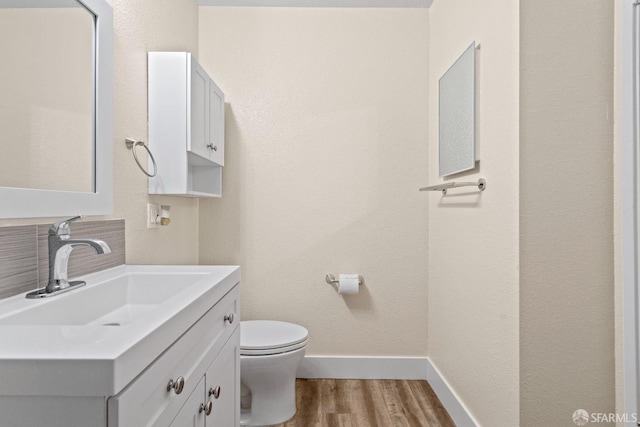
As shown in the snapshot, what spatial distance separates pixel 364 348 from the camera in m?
2.45

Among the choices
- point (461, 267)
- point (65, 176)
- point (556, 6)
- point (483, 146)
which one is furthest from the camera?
point (461, 267)

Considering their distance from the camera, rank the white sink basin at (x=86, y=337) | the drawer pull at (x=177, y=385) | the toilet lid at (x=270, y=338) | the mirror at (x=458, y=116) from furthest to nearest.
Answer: the toilet lid at (x=270, y=338) < the mirror at (x=458, y=116) < the drawer pull at (x=177, y=385) < the white sink basin at (x=86, y=337)

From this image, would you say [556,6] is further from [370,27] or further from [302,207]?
[302,207]

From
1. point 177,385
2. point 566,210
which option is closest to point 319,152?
point 566,210

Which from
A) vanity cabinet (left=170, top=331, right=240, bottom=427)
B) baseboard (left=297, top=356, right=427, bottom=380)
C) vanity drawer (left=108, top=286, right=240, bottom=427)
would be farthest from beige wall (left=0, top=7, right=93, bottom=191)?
baseboard (left=297, top=356, right=427, bottom=380)

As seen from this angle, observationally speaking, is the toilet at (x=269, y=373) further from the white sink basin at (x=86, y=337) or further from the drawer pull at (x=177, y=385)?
the drawer pull at (x=177, y=385)

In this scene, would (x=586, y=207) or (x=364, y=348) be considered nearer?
(x=586, y=207)

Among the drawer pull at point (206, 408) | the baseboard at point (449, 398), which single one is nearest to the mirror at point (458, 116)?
the baseboard at point (449, 398)

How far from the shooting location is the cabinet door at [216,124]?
2.10 meters

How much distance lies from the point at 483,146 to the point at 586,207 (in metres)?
0.45

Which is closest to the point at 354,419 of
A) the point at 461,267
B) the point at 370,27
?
the point at 461,267

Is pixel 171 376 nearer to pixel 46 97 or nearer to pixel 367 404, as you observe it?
pixel 46 97

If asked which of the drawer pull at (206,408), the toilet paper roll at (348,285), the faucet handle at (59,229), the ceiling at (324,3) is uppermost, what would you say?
the ceiling at (324,3)

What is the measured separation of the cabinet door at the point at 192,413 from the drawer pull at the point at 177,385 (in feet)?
0.20
